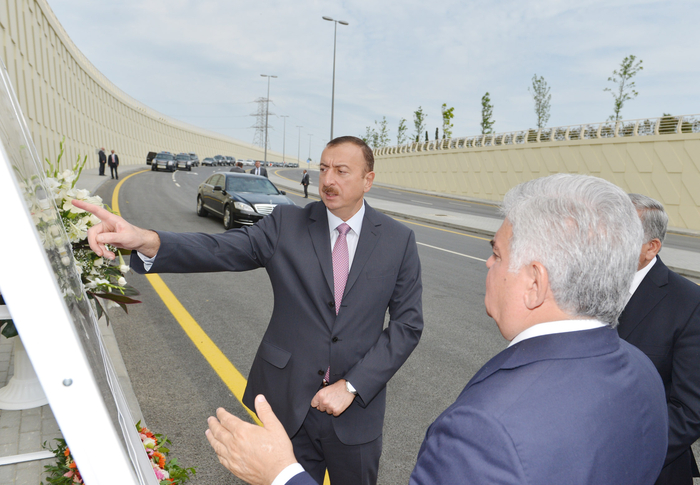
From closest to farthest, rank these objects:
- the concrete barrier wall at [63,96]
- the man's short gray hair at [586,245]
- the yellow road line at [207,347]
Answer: the man's short gray hair at [586,245] < the yellow road line at [207,347] < the concrete barrier wall at [63,96]

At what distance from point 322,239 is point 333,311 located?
13.5 inches

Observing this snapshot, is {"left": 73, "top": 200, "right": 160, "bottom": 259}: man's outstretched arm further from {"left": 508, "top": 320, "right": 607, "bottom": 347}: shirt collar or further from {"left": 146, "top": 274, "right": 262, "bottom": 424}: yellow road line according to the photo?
{"left": 146, "top": 274, "right": 262, "bottom": 424}: yellow road line

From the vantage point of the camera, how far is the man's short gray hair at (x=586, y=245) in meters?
1.15

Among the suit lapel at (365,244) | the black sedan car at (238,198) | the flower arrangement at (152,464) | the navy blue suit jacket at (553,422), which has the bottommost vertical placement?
the flower arrangement at (152,464)

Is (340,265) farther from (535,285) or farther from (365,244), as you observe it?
(535,285)

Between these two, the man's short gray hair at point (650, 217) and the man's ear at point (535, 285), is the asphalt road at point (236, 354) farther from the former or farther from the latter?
the man's ear at point (535, 285)

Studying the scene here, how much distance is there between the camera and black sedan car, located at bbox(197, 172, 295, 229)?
12883mm

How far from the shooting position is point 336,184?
234 cm

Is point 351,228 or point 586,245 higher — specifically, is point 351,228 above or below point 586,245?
below

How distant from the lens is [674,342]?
2092mm

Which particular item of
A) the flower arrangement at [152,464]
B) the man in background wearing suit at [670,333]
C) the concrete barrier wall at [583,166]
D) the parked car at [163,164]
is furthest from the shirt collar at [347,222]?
the parked car at [163,164]

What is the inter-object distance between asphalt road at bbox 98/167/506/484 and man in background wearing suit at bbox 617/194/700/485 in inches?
68.9

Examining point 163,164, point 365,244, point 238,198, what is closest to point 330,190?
point 365,244

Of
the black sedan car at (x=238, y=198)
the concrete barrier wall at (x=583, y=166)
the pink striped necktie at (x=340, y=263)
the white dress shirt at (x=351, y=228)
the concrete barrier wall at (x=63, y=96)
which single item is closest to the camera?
the pink striped necktie at (x=340, y=263)
